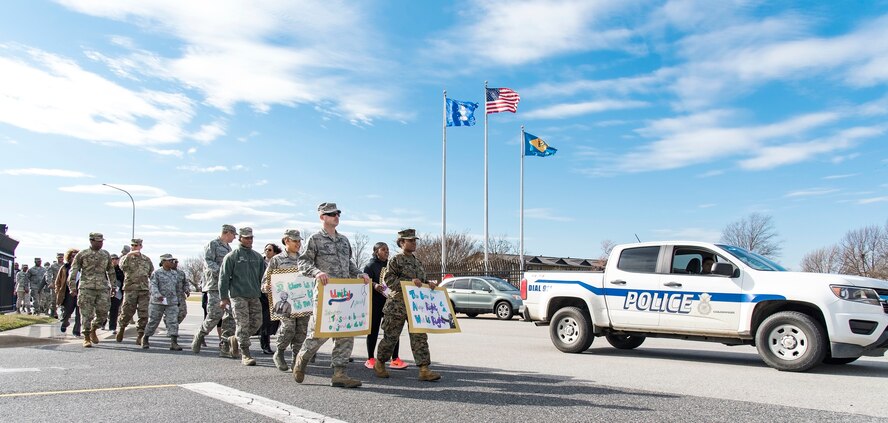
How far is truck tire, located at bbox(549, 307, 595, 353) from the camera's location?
1087 centimetres

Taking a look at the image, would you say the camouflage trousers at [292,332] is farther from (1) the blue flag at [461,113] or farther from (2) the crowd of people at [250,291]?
(1) the blue flag at [461,113]

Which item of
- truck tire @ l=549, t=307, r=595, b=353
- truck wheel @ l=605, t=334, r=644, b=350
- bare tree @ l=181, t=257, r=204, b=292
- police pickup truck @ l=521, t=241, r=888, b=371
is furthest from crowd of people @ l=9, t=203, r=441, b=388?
bare tree @ l=181, t=257, r=204, b=292

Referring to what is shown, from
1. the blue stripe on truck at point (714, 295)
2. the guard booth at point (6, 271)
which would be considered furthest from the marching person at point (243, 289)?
Result: the guard booth at point (6, 271)

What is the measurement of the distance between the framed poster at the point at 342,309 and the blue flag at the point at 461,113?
1029 inches

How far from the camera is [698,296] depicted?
32.1 feet

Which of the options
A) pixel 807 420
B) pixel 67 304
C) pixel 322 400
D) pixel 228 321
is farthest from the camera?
pixel 67 304

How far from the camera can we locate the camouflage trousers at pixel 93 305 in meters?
12.0

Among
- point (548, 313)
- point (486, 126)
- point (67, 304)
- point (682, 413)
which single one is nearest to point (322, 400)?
point (682, 413)

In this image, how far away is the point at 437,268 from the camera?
3703cm

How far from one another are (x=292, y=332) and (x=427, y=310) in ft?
5.88

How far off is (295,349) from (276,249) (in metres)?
3.73

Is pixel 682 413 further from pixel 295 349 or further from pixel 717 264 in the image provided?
pixel 295 349

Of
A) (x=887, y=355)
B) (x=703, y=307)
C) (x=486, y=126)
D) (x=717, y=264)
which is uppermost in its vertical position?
(x=486, y=126)

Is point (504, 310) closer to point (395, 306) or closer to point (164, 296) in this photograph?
point (164, 296)
